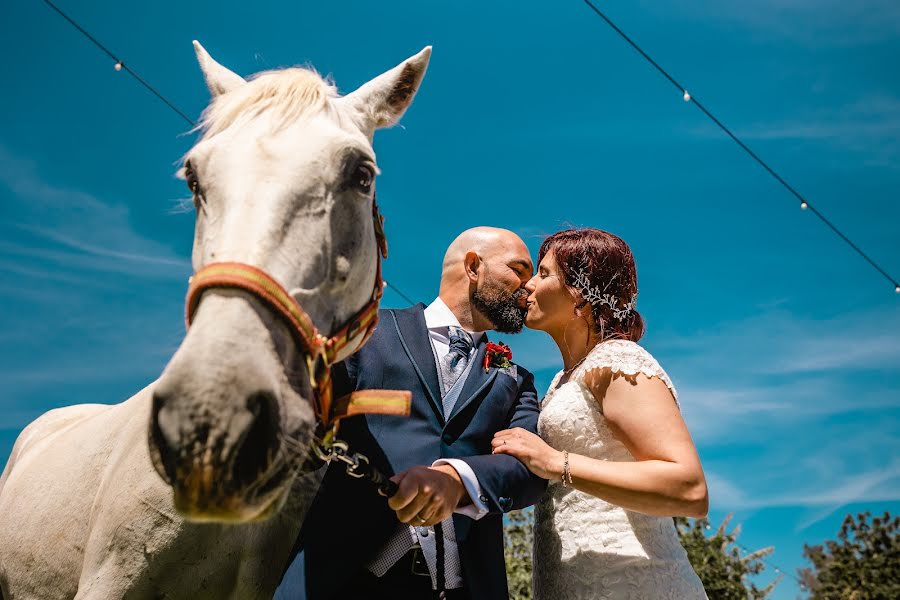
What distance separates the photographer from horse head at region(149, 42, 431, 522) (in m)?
1.44

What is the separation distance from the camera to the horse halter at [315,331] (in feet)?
5.14

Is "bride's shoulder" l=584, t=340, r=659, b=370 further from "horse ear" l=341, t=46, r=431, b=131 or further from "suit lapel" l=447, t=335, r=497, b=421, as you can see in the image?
"horse ear" l=341, t=46, r=431, b=131

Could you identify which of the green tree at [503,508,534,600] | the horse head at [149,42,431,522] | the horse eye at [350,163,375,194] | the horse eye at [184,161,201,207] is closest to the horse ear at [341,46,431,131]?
the horse head at [149,42,431,522]

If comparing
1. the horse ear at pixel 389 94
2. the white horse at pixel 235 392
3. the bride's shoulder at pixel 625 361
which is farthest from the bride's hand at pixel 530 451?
the horse ear at pixel 389 94

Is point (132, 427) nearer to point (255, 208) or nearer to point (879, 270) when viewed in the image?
point (255, 208)

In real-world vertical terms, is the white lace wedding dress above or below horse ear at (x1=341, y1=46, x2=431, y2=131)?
below

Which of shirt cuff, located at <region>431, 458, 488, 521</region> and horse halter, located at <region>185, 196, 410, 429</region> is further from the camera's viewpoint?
shirt cuff, located at <region>431, 458, 488, 521</region>

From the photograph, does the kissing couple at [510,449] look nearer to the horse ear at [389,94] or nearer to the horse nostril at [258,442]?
the horse nostril at [258,442]

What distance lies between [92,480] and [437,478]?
5.43 ft

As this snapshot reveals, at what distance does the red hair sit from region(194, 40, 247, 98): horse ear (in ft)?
5.99

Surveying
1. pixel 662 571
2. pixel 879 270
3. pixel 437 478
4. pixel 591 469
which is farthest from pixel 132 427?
pixel 879 270

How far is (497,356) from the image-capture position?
2971mm

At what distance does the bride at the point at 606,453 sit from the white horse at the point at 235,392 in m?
1.05

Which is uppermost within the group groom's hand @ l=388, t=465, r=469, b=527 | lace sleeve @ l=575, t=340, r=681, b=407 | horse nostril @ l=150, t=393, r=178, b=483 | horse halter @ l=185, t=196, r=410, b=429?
lace sleeve @ l=575, t=340, r=681, b=407
